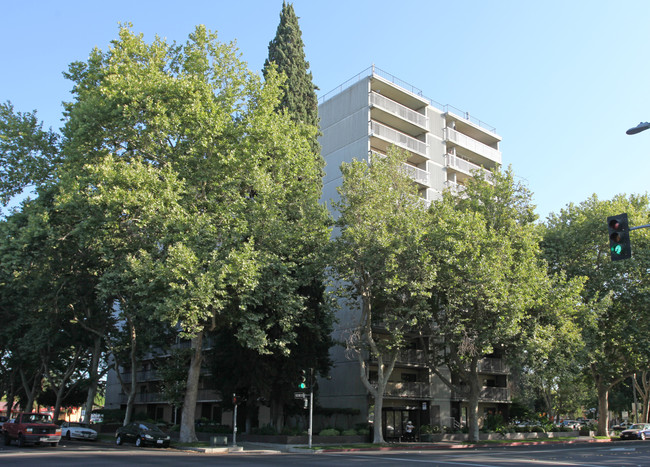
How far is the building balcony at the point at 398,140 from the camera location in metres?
45.0

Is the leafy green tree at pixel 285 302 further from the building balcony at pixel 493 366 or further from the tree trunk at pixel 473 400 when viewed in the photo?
the building balcony at pixel 493 366

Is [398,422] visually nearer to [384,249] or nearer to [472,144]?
[384,249]

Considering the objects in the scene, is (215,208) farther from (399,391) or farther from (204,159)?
(399,391)

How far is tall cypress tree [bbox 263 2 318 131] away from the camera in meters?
36.2

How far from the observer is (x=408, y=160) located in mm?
49188

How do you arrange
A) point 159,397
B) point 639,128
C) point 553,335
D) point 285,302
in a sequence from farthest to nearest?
point 159,397 → point 553,335 → point 285,302 → point 639,128

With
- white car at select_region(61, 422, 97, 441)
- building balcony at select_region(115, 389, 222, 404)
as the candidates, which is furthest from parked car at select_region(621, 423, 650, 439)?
white car at select_region(61, 422, 97, 441)

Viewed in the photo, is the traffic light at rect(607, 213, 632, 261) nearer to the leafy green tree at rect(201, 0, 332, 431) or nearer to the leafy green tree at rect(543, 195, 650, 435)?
the leafy green tree at rect(201, 0, 332, 431)

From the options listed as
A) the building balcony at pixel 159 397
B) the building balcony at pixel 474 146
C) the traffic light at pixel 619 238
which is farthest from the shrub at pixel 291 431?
the building balcony at pixel 474 146

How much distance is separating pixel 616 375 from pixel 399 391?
18816mm

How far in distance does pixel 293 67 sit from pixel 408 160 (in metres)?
16.6

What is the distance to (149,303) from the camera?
26344 millimetres

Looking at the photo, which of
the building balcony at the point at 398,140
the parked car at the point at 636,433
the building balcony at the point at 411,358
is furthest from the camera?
the building balcony at the point at 398,140

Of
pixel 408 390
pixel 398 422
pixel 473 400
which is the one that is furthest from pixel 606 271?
pixel 398 422
